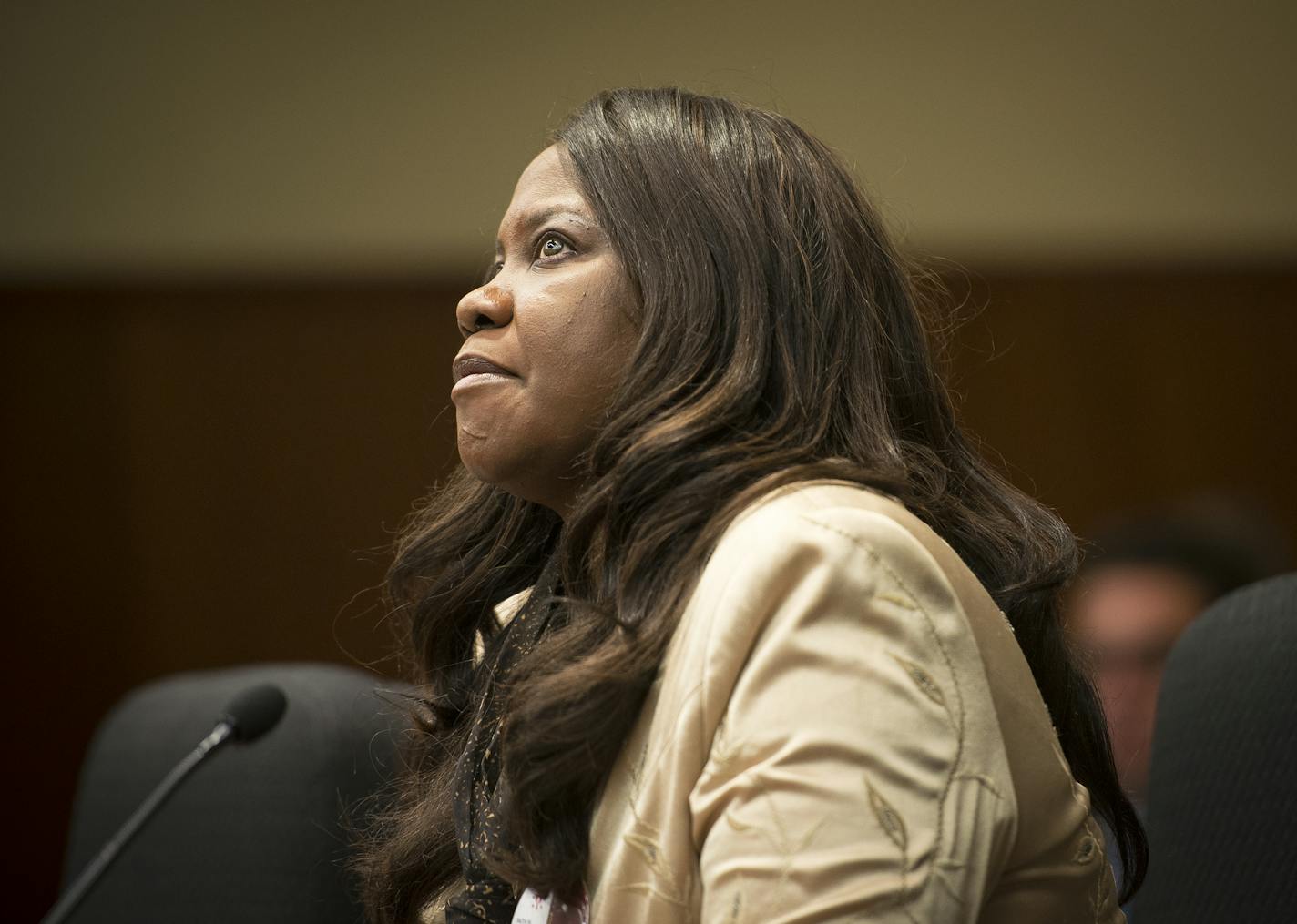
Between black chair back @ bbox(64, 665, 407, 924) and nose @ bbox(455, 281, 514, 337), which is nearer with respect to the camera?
nose @ bbox(455, 281, 514, 337)

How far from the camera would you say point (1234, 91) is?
4047mm

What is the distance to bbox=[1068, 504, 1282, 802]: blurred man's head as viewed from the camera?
2.50 m

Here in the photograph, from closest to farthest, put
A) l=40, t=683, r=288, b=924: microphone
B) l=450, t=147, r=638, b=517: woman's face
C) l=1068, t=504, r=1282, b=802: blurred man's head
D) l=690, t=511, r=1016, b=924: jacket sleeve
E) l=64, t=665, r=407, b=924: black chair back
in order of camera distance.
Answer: l=690, t=511, r=1016, b=924: jacket sleeve, l=450, t=147, r=638, b=517: woman's face, l=40, t=683, r=288, b=924: microphone, l=64, t=665, r=407, b=924: black chair back, l=1068, t=504, r=1282, b=802: blurred man's head

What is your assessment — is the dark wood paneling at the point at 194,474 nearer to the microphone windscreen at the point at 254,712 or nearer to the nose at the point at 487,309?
the microphone windscreen at the point at 254,712

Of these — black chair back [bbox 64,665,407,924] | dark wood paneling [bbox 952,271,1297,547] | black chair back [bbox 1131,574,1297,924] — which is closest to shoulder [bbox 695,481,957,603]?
black chair back [bbox 1131,574,1297,924]

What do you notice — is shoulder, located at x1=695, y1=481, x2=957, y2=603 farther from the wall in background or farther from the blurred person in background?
the wall in background

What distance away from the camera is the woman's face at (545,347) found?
1.27 metres

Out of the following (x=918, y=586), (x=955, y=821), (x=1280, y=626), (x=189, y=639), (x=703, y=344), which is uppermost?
(x=703, y=344)

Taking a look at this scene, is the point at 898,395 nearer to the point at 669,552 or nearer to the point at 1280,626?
the point at 669,552

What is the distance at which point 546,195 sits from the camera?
1334 millimetres

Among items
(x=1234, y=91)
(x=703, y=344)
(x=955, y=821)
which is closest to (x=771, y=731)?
(x=955, y=821)

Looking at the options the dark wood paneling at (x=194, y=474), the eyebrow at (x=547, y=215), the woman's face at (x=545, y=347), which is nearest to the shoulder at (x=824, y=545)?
the woman's face at (x=545, y=347)

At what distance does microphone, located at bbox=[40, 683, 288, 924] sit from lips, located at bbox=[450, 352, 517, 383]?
0.55 m

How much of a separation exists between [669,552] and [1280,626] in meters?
0.64
